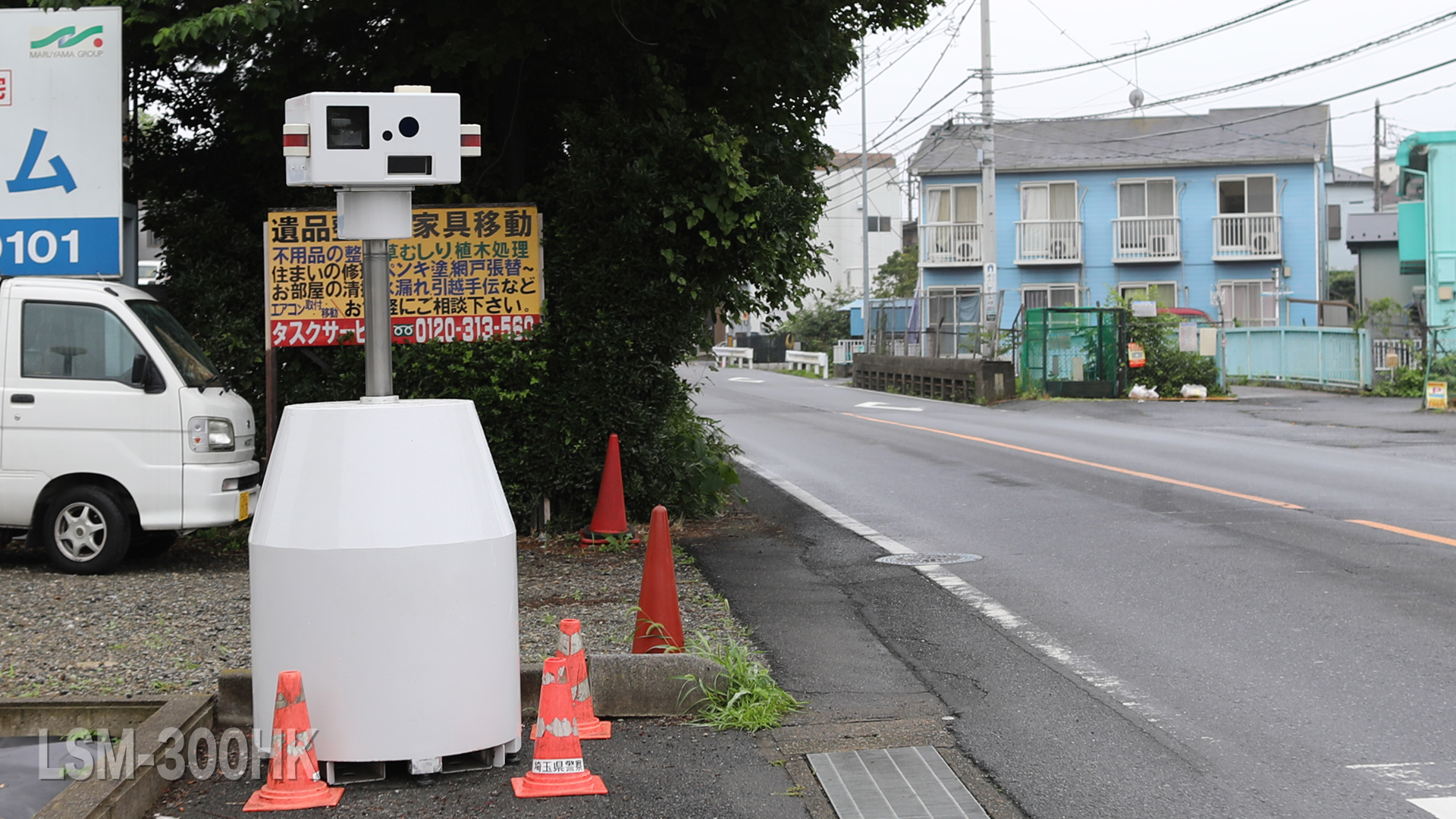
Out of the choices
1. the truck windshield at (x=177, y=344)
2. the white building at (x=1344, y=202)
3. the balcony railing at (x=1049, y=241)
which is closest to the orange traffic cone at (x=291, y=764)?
the truck windshield at (x=177, y=344)

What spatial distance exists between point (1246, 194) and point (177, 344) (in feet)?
130

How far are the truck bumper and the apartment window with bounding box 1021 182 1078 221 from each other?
37551 mm

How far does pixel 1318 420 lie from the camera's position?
2161cm

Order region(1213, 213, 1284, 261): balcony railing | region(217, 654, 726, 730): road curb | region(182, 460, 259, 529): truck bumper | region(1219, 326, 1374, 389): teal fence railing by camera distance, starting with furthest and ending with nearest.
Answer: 1. region(1213, 213, 1284, 261): balcony railing
2. region(1219, 326, 1374, 389): teal fence railing
3. region(182, 460, 259, 529): truck bumper
4. region(217, 654, 726, 730): road curb

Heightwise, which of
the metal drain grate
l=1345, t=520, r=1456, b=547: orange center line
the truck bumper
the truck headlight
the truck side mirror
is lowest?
the metal drain grate

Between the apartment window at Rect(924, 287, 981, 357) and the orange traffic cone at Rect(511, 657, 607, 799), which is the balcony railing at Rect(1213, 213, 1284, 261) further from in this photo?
the orange traffic cone at Rect(511, 657, 607, 799)

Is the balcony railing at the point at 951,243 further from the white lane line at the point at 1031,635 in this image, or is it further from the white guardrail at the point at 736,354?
the white lane line at the point at 1031,635

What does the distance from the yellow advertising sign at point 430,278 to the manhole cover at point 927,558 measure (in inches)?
130

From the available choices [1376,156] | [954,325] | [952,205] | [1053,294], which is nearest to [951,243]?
[952,205]

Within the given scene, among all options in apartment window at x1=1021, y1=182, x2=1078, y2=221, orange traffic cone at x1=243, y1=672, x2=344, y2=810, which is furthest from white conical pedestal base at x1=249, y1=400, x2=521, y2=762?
apartment window at x1=1021, y1=182, x2=1078, y2=221

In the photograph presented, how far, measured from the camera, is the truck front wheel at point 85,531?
8875 mm


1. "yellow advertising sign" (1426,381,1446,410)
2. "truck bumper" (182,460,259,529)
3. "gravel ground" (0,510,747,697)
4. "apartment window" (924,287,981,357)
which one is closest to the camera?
"gravel ground" (0,510,747,697)

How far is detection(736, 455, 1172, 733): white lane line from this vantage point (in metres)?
5.61

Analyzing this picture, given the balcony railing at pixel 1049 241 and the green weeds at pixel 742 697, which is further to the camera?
the balcony railing at pixel 1049 241
